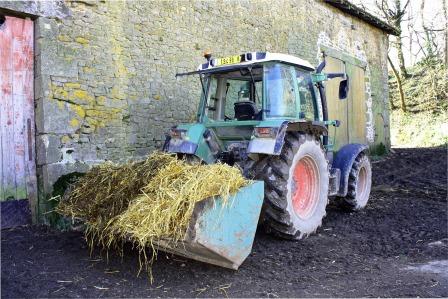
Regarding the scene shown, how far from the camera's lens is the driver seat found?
487cm

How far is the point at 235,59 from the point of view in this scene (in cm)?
464

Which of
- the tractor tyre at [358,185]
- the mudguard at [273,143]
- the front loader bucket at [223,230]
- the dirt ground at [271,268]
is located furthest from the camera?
the tractor tyre at [358,185]

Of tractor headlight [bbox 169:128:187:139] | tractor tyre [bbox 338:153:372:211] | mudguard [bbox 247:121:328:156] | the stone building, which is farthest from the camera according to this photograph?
tractor tyre [bbox 338:153:372:211]

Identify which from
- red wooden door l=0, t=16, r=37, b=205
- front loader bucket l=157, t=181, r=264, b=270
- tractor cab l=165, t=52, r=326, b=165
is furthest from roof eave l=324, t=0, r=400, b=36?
front loader bucket l=157, t=181, r=264, b=270

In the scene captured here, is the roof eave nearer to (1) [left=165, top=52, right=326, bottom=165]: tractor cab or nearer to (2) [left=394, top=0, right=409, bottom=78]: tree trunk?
(2) [left=394, top=0, right=409, bottom=78]: tree trunk

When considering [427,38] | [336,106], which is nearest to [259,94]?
[336,106]

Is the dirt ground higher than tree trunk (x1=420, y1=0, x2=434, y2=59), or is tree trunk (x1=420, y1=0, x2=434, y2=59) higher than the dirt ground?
tree trunk (x1=420, y1=0, x2=434, y2=59)

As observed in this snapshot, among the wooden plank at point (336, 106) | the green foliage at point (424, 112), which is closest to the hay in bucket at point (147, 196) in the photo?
the wooden plank at point (336, 106)

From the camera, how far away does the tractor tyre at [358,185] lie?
577 centimetres

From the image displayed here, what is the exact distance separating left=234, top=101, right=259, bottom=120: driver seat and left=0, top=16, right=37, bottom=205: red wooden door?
251 centimetres

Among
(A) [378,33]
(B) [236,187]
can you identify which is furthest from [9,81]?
(A) [378,33]

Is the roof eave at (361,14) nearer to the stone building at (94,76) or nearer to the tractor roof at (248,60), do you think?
the stone building at (94,76)

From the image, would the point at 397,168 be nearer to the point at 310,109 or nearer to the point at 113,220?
the point at 310,109

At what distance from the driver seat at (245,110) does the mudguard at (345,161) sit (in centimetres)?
151
